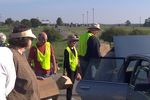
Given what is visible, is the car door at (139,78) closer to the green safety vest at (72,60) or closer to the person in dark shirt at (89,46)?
the person in dark shirt at (89,46)

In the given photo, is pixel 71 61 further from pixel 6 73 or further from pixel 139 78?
pixel 6 73

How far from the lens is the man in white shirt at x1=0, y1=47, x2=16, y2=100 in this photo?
3833 mm

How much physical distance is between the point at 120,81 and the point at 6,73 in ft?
10.8

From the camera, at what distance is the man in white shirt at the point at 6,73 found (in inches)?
151

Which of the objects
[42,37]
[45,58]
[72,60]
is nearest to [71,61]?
[72,60]

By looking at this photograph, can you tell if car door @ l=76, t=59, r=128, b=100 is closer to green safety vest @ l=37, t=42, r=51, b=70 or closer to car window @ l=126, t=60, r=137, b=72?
car window @ l=126, t=60, r=137, b=72

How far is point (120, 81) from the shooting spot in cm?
696

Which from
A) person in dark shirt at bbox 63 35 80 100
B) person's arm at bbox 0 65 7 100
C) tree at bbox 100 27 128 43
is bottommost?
tree at bbox 100 27 128 43

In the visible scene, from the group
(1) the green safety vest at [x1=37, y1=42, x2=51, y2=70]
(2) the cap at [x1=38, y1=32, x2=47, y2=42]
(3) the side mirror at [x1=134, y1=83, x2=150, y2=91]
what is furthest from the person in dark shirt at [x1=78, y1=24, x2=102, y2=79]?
(3) the side mirror at [x1=134, y1=83, x2=150, y2=91]

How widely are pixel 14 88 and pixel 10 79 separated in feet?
0.87

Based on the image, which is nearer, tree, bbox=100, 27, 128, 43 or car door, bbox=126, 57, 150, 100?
car door, bbox=126, 57, 150, 100

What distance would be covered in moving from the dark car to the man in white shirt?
2411 millimetres

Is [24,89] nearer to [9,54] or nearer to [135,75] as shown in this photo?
[9,54]

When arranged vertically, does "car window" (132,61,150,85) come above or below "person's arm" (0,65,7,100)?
below
